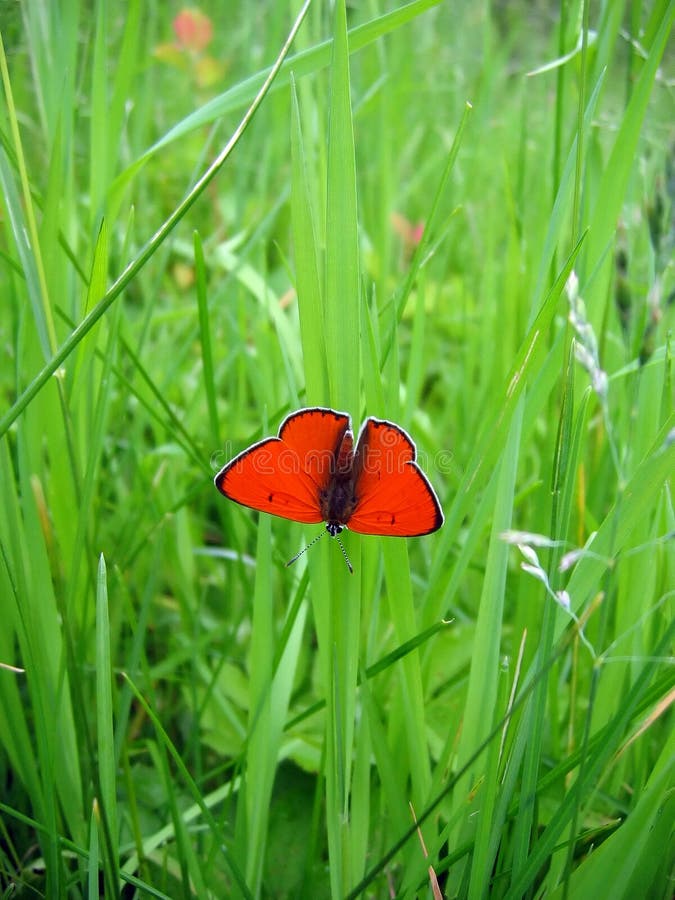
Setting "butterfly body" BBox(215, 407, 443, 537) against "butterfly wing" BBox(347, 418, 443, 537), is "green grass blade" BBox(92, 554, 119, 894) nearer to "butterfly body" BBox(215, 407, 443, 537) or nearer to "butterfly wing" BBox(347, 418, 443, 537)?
"butterfly body" BBox(215, 407, 443, 537)

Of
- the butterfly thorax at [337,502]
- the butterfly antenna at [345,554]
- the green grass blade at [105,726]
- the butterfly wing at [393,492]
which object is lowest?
the green grass blade at [105,726]

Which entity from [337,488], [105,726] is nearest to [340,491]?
[337,488]

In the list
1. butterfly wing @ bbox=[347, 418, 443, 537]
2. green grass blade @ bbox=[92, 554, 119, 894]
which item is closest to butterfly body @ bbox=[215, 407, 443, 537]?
butterfly wing @ bbox=[347, 418, 443, 537]

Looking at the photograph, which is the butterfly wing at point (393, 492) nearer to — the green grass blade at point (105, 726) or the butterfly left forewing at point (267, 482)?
the butterfly left forewing at point (267, 482)

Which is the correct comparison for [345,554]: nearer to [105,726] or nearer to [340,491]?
[340,491]

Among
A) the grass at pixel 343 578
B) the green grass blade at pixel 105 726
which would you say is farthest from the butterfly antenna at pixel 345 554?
the green grass blade at pixel 105 726

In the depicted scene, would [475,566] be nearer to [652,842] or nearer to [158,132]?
[652,842]

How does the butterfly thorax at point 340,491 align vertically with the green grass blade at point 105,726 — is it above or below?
above

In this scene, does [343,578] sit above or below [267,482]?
below
